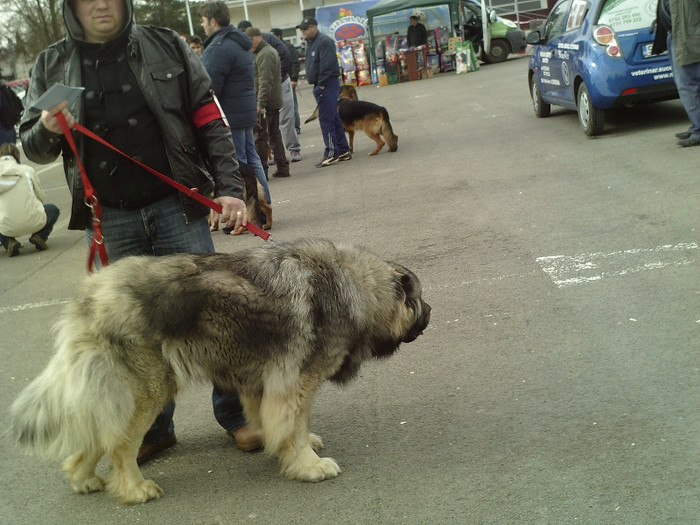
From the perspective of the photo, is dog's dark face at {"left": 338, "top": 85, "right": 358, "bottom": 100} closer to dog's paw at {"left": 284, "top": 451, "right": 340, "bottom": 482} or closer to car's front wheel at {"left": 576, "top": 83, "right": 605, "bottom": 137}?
car's front wheel at {"left": 576, "top": 83, "right": 605, "bottom": 137}

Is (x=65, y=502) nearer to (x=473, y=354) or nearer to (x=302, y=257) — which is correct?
(x=302, y=257)

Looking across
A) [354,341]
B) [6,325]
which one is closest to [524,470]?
[354,341]

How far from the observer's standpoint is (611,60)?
1130cm

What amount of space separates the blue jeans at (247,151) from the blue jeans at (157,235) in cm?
583

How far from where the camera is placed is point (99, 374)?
141 inches

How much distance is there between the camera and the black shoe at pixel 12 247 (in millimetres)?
10806

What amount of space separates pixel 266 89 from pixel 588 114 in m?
4.74

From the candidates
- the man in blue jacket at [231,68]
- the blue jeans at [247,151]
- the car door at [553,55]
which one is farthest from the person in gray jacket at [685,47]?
the blue jeans at [247,151]

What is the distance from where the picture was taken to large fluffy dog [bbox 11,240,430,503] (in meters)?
3.61

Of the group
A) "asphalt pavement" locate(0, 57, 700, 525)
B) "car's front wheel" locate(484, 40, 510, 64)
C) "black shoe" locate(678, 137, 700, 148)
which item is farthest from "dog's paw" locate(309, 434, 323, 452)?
"car's front wheel" locate(484, 40, 510, 64)

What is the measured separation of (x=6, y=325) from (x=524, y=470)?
531 centimetres

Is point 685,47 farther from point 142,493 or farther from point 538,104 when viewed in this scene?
point 142,493

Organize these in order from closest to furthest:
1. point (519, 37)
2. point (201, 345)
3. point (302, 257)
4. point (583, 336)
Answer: point (201, 345), point (302, 257), point (583, 336), point (519, 37)

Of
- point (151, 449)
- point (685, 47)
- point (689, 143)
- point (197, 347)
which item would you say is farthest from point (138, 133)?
point (689, 143)
